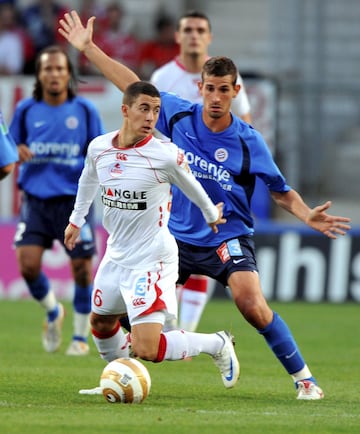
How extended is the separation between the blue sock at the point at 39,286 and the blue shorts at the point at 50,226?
1.14 ft

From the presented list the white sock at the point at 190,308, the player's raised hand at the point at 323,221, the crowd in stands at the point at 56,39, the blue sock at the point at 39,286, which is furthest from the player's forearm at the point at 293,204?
the crowd in stands at the point at 56,39

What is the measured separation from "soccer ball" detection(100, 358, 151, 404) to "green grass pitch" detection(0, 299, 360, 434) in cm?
10

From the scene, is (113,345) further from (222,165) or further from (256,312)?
(222,165)

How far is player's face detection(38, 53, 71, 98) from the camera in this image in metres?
11.8

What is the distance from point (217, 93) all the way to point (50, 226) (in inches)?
135

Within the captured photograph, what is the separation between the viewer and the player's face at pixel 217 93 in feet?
29.0

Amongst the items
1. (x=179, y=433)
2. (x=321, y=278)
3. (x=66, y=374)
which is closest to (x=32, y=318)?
(x=321, y=278)

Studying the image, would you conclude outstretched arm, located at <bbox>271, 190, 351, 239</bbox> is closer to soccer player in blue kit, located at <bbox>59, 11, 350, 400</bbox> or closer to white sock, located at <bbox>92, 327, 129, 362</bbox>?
soccer player in blue kit, located at <bbox>59, 11, 350, 400</bbox>

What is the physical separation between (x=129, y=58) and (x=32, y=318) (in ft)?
23.5

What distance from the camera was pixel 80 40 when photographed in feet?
30.9

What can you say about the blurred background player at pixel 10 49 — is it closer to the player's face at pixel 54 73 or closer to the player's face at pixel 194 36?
the player's face at pixel 54 73

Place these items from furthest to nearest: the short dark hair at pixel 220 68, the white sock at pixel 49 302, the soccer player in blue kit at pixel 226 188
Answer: the white sock at pixel 49 302
the short dark hair at pixel 220 68
the soccer player in blue kit at pixel 226 188

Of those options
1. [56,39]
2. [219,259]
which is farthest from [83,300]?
[56,39]

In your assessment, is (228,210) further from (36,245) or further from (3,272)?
(3,272)
